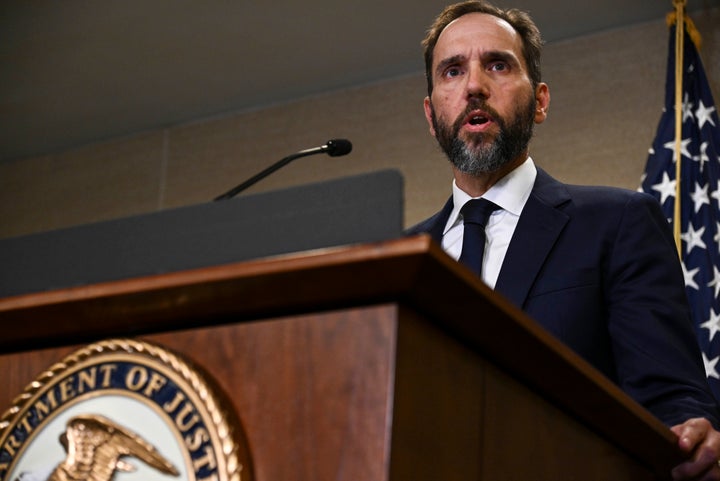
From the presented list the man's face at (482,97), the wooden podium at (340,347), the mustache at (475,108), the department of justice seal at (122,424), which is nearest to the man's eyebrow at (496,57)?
the man's face at (482,97)

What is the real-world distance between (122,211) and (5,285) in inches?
224

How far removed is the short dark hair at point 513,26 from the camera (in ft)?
8.39

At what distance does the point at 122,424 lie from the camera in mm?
896

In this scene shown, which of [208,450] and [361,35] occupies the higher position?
[361,35]

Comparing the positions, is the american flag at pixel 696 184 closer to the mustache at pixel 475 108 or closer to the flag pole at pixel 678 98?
the flag pole at pixel 678 98

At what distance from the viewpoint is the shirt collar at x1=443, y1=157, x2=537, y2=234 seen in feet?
7.15

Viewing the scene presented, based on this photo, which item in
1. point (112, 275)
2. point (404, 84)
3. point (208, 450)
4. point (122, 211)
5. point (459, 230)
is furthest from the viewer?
point (122, 211)

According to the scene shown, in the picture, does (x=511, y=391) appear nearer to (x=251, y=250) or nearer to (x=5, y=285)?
(x=251, y=250)

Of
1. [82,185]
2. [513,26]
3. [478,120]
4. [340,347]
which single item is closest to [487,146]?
[478,120]

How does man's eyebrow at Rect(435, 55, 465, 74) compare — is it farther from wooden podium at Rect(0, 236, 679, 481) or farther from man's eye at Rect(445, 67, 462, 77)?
wooden podium at Rect(0, 236, 679, 481)

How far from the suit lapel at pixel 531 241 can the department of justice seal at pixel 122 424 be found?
39.1 inches

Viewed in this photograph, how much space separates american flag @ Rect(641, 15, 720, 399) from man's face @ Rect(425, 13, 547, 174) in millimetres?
1911

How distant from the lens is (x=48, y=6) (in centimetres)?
541

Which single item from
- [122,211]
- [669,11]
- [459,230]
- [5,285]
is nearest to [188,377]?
[5,285]
